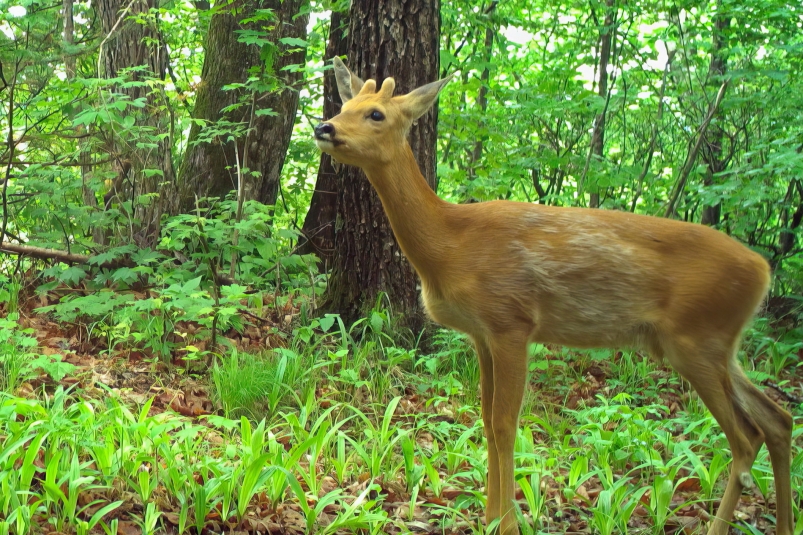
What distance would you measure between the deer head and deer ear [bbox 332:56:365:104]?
10.7 inches

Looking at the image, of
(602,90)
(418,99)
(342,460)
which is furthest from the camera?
(602,90)

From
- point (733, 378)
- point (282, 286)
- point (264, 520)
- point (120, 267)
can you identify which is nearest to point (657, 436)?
point (733, 378)

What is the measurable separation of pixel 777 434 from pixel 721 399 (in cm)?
38

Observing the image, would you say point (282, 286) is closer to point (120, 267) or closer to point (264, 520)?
point (120, 267)

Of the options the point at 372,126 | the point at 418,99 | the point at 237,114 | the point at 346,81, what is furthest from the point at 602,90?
the point at 372,126

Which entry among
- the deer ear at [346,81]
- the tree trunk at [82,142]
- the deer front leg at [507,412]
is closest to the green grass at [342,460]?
the deer front leg at [507,412]

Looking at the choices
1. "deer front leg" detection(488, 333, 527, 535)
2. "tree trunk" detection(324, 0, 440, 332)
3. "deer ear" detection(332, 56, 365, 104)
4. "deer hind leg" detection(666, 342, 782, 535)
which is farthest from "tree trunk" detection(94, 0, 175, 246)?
"deer hind leg" detection(666, 342, 782, 535)

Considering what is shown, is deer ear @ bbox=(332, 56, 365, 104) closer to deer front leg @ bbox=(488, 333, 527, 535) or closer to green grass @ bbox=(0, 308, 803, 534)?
deer front leg @ bbox=(488, 333, 527, 535)

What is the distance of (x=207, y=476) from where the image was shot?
3.47m

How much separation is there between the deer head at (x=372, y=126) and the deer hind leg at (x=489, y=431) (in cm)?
103

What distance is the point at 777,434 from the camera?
3.39m

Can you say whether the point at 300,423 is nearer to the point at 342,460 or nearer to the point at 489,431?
the point at 342,460

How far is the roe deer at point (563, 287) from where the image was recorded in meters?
3.29

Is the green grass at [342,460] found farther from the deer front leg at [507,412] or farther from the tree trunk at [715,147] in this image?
the tree trunk at [715,147]
